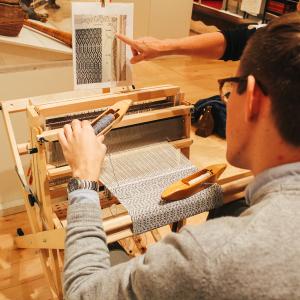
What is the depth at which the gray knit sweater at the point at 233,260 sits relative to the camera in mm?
555

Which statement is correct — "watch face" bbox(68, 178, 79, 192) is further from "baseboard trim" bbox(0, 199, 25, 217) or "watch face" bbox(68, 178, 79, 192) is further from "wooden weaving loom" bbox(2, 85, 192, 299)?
"baseboard trim" bbox(0, 199, 25, 217)

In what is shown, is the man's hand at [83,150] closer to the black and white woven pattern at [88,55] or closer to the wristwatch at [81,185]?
the wristwatch at [81,185]

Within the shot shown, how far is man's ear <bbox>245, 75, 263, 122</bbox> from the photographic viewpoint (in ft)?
2.20

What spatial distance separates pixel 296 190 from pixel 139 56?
0.84 meters

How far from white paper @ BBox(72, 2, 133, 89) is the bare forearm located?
0.60 feet

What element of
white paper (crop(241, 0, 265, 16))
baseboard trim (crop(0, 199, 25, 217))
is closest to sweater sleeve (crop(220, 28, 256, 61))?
baseboard trim (crop(0, 199, 25, 217))

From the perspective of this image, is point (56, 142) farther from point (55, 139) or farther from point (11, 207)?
point (11, 207)

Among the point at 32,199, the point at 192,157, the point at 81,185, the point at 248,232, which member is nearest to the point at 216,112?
the point at 192,157

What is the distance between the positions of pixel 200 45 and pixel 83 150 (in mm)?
686

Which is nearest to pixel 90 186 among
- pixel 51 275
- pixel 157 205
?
pixel 157 205

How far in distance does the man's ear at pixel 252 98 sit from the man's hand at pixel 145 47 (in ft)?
2.23

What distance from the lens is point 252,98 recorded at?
678 mm

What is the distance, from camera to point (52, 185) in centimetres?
122

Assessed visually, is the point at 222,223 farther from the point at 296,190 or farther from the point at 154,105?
the point at 154,105
